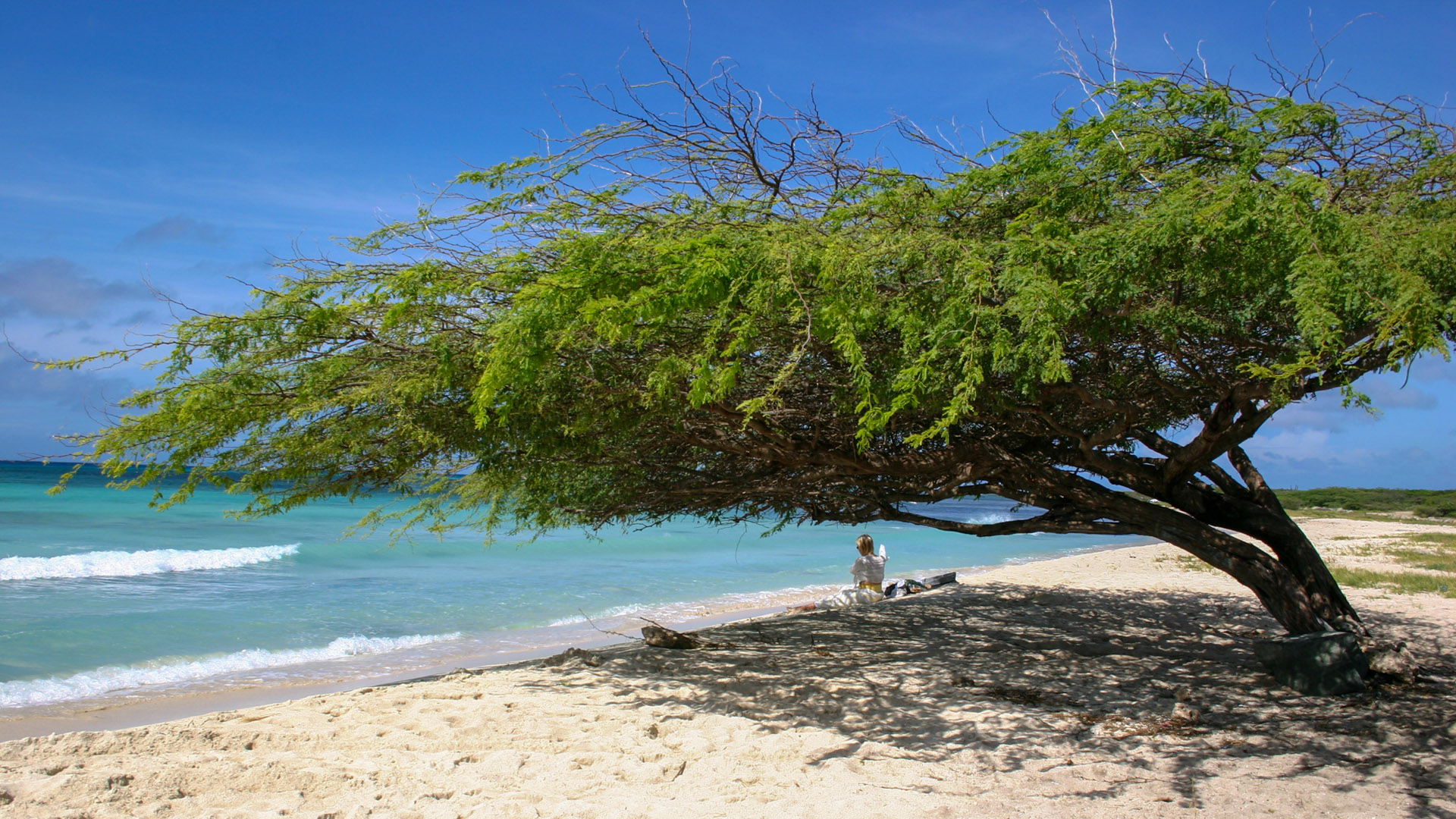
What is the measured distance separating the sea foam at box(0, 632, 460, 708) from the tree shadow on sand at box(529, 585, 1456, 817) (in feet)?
13.8

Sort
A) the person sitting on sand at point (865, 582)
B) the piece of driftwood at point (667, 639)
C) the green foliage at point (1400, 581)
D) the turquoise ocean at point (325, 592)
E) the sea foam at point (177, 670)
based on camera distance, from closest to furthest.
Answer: the sea foam at point (177, 670), the piece of driftwood at point (667, 639), the turquoise ocean at point (325, 592), the person sitting on sand at point (865, 582), the green foliage at point (1400, 581)

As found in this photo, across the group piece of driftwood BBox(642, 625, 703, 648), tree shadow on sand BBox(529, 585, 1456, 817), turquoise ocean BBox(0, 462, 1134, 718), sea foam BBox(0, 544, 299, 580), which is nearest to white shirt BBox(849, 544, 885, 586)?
tree shadow on sand BBox(529, 585, 1456, 817)

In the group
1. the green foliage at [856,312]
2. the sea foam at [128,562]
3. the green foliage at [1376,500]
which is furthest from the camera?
the green foliage at [1376,500]

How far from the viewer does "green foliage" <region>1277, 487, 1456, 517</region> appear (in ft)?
142

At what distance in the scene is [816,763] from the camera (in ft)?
18.2

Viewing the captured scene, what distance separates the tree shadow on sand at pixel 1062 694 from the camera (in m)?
5.55

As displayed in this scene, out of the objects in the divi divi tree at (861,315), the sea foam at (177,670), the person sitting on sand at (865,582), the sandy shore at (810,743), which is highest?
the divi divi tree at (861,315)

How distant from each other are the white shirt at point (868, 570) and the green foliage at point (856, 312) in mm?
6062

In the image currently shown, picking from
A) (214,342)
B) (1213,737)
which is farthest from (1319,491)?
(214,342)

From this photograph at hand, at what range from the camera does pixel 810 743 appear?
19.5 feet

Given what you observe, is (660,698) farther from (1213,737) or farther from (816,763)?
(1213,737)

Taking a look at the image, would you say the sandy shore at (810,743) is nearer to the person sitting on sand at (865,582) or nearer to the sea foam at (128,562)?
the person sitting on sand at (865,582)

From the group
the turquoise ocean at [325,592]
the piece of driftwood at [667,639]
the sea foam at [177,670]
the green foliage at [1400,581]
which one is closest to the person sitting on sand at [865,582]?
the turquoise ocean at [325,592]

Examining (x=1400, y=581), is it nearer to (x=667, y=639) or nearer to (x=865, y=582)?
(x=865, y=582)
